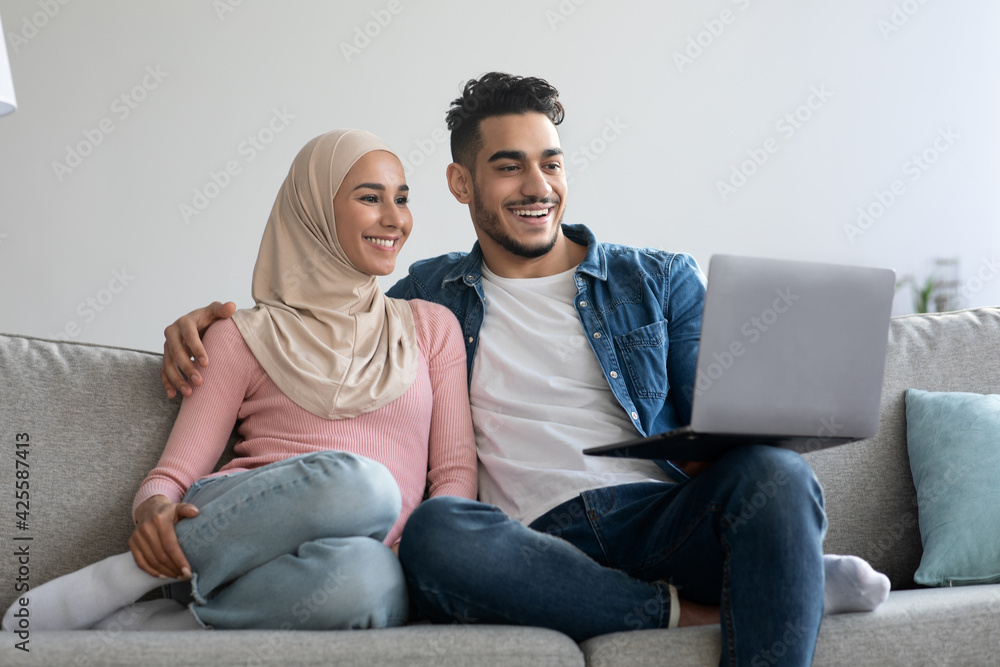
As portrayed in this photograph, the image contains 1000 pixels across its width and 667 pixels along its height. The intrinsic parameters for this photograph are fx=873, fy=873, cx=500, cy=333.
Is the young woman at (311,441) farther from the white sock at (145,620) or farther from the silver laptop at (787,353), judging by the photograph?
the silver laptop at (787,353)

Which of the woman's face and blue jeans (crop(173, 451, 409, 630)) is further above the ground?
→ the woman's face

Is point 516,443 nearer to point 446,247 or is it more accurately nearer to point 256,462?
point 256,462

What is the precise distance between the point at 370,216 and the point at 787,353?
907 mm

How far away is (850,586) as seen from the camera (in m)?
1.28

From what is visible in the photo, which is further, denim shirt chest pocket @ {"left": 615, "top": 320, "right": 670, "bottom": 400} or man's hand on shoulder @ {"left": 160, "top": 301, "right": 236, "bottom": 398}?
denim shirt chest pocket @ {"left": 615, "top": 320, "right": 670, "bottom": 400}

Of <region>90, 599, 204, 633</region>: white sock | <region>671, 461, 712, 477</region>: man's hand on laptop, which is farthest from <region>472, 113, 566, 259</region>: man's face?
<region>90, 599, 204, 633</region>: white sock

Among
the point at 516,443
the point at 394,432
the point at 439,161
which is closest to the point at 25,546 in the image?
the point at 394,432

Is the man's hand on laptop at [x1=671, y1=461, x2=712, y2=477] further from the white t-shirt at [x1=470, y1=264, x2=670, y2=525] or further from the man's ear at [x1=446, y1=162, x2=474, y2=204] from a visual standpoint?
the man's ear at [x1=446, y1=162, x2=474, y2=204]

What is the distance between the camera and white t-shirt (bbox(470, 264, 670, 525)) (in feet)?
5.16

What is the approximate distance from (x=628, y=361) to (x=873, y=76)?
7.68 feet

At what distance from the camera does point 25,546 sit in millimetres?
1486

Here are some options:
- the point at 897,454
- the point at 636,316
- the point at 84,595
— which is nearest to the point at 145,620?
the point at 84,595

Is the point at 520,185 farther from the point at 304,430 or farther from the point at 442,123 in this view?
the point at 442,123

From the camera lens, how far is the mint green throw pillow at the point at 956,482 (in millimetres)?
1603
